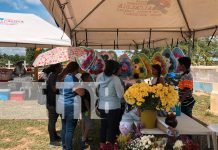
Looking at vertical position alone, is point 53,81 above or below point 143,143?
above

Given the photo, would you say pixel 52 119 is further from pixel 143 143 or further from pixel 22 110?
pixel 22 110

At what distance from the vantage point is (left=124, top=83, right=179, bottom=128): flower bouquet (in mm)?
2865

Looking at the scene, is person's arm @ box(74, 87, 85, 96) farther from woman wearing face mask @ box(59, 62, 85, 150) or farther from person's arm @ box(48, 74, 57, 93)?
person's arm @ box(48, 74, 57, 93)

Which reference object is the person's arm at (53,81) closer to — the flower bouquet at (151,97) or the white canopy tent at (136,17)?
the white canopy tent at (136,17)

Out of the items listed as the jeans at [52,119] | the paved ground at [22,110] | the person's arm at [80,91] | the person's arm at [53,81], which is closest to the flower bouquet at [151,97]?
the person's arm at [80,91]

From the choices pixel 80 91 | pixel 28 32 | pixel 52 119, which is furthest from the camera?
pixel 28 32

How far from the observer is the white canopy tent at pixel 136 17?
392cm

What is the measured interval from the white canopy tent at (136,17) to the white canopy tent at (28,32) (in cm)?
331

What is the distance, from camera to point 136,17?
15.3 feet

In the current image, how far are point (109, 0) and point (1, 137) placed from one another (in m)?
3.85

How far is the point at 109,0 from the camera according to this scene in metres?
3.94

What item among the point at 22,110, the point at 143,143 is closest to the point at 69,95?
the point at 143,143

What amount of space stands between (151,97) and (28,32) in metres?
7.47

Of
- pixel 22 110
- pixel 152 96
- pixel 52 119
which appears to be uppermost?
pixel 152 96
